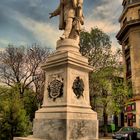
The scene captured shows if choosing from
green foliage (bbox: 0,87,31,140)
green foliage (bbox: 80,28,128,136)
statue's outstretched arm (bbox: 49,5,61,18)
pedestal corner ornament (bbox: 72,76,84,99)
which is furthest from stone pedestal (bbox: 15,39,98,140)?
green foliage (bbox: 80,28,128,136)

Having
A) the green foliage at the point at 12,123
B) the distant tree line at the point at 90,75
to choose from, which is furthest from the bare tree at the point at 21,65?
the green foliage at the point at 12,123

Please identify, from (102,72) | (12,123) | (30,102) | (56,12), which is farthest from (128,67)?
(56,12)

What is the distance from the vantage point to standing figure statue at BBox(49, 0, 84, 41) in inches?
456

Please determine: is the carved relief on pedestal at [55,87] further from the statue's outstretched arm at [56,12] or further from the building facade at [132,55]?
the building facade at [132,55]

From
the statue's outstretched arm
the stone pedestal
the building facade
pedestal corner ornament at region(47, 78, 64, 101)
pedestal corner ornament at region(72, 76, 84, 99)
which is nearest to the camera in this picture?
the stone pedestal

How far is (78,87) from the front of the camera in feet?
33.8

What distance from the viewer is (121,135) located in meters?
24.9

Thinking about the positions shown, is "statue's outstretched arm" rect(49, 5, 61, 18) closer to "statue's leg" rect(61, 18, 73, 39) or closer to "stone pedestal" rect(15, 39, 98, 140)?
"statue's leg" rect(61, 18, 73, 39)

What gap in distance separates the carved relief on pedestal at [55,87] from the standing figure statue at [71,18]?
2010mm

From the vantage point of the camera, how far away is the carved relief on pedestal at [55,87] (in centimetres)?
1009

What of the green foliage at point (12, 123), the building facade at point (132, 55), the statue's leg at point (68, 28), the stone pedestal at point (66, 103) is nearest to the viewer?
the stone pedestal at point (66, 103)

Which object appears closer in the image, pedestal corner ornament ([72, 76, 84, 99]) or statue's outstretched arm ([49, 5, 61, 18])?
pedestal corner ornament ([72, 76, 84, 99])

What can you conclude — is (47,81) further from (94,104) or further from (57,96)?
(94,104)

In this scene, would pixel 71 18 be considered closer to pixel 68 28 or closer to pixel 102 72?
pixel 68 28
